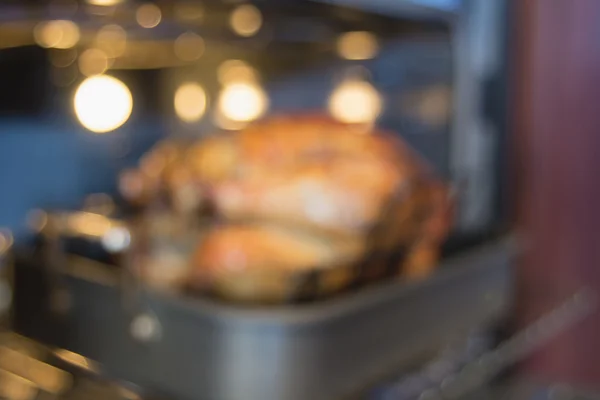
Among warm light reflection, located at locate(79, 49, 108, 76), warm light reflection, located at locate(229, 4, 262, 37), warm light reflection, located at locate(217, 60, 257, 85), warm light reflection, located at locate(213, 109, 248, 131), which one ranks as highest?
warm light reflection, located at locate(229, 4, 262, 37)

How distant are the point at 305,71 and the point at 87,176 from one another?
334mm

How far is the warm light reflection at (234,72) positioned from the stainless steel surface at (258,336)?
17.3 inches

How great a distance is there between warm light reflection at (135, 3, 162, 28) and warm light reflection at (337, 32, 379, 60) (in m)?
0.27

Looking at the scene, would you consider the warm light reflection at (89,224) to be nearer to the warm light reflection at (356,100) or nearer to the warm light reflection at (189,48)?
the warm light reflection at (189,48)

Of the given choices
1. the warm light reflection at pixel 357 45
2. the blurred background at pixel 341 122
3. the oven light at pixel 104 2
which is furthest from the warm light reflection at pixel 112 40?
the warm light reflection at pixel 357 45

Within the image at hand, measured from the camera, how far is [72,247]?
62cm

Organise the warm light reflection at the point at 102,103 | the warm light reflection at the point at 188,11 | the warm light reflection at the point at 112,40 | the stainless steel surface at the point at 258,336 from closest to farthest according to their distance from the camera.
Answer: the stainless steel surface at the point at 258,336
the warm light reflection at the point at 188,11
the warm light reflection at the point at 112,40
the warm light reflection at the point at 102,103

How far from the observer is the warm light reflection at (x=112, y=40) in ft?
2.22

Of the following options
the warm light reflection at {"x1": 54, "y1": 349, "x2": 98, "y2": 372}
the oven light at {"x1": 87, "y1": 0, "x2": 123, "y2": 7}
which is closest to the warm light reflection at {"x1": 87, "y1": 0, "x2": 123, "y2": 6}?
the oven light at {"x1": 87, "y1": 0, "x2": 123, "y2": 7}

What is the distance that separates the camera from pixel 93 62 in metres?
0.83

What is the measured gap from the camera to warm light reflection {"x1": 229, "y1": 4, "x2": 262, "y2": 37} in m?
0.60

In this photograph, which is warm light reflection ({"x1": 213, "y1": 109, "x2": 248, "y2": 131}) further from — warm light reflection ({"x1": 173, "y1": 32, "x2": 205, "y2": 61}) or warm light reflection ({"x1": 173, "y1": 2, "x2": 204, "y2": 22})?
warm light reflection ({"x1": 173, "y1": 2, "x2": 204, "y2": 22})

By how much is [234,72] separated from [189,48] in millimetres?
85

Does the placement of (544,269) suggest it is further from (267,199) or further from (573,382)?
(267,199)
